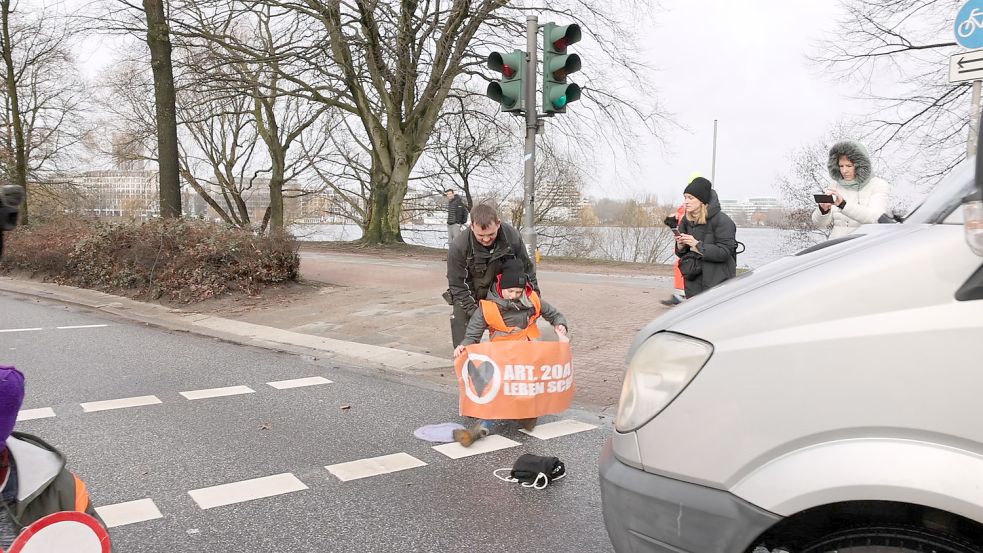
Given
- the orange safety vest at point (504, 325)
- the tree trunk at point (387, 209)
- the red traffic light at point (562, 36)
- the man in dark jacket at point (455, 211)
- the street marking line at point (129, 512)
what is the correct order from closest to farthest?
the street marking line at point (129, 512) → the orange safety vest at point (504, 325) → the red traffic light at point (562, 36) → the man in dark jacket at point (455, 211) → the tree trunk at point (387, 209)

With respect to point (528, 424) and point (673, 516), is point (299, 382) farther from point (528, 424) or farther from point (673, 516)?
point (673, 516)

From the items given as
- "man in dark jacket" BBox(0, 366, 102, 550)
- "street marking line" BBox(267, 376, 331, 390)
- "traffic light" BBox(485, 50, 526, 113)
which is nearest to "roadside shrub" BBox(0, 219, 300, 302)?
"street marking line" BBox(267, 376, 331, 390)

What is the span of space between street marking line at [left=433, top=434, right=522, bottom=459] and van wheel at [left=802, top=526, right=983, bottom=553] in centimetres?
289

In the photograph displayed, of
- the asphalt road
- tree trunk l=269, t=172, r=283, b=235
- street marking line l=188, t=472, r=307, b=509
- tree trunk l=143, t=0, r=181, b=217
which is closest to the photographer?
the asphalt road

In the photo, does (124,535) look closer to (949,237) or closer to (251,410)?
(251,410)

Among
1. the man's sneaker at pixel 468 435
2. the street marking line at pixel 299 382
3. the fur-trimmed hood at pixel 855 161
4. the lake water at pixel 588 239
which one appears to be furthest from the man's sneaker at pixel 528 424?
the lake water at pixel 588 239

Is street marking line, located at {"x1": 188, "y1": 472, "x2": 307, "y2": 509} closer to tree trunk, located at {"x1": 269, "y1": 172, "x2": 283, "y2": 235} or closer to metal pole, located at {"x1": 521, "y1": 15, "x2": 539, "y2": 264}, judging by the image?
metal pole, located at {"x1": 521, "y1": 15, "x2": 539, "y2": 264}

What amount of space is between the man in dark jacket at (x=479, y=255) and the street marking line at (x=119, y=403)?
2.78m

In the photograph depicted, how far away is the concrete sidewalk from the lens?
7195mm

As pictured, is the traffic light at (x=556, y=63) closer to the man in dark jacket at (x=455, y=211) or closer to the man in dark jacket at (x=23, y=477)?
the man in dark jacket at (x=23, y=477)

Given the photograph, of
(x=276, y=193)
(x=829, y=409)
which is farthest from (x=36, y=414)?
(x=276, y=193)

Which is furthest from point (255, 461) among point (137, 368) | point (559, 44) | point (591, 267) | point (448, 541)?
point (591, 267)

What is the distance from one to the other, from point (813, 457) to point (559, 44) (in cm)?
578

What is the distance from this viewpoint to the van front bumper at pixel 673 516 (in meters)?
1.75
